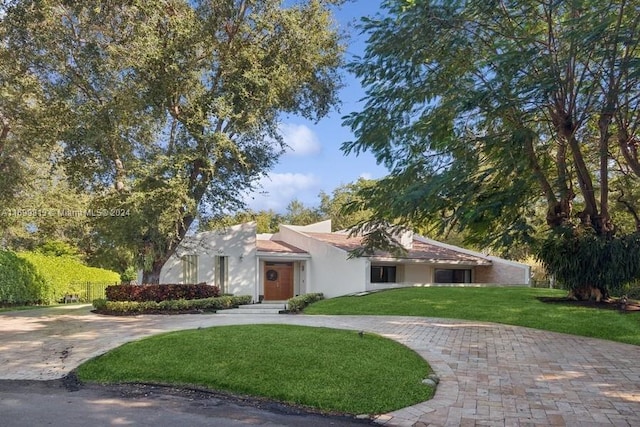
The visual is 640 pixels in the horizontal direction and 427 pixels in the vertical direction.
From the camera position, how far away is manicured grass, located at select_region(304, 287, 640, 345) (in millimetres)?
10953

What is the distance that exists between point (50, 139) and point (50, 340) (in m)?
7.77

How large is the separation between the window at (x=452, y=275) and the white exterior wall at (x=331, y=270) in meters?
6.44

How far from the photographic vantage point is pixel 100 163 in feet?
49.4

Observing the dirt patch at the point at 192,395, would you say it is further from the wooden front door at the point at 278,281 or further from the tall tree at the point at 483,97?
the wooden front door at the point at 278,281

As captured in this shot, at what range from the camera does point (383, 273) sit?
2428 cm

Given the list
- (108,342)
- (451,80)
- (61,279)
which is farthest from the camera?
(61,279)

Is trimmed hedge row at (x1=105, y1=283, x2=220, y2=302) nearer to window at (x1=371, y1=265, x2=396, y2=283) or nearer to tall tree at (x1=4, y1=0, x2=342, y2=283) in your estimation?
tall tree at (x1=4, y1=0, x2=342, y2=283)

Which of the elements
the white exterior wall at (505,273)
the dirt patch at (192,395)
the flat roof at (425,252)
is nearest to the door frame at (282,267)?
the flat roof at (425,252)

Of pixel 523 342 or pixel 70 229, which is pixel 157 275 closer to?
pixel 523 342

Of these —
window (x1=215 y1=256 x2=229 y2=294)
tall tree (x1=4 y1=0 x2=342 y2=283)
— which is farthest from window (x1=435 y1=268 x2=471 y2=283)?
tall tree (x1=4 y1=0 x2=342 y2=283)

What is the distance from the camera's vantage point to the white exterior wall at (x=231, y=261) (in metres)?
21.3

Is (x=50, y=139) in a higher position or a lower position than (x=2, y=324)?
higher

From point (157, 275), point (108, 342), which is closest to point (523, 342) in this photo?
point (108, 342)

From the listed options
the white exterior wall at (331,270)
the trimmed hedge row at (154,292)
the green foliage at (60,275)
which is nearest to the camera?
the trimmed hedge row at (154,292)
